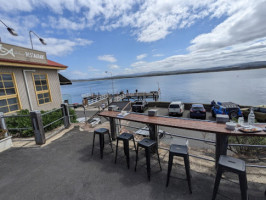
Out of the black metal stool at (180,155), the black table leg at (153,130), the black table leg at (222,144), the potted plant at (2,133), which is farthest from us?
the potted plant at (2,133)

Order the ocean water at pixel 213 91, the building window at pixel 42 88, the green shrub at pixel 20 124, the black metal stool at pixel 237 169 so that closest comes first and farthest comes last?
the black metal stool at pixel 237 169 < the green shrub at pixel 20 124 < the building window at pixel 42 88 < the ocean water at pixel 213 91

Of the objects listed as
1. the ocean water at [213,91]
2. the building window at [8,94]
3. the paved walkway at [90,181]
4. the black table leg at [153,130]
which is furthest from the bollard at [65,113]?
the ocean water at [213,91]

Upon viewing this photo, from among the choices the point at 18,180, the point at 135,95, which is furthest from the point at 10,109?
the point at 135,95

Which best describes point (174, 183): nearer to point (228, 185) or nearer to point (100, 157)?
point (228, 185)

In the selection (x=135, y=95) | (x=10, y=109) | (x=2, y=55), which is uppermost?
(x=2, y=55)

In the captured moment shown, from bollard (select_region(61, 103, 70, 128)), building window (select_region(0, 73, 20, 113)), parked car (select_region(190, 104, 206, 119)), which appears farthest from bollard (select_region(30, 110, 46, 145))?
parked car (select_region(190, 104, 206, 119))

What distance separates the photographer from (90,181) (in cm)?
288

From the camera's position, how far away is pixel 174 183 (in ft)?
8.84

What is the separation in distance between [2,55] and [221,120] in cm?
926

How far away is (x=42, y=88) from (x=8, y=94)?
1.86 m

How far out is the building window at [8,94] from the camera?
21.2 feet

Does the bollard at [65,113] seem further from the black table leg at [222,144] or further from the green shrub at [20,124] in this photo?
the black table leg at [222,144]

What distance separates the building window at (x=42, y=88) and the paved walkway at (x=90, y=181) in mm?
4881

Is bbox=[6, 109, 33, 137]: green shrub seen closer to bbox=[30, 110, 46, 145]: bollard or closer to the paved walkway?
bbox=[30, 110, 46, 145]: bollard
